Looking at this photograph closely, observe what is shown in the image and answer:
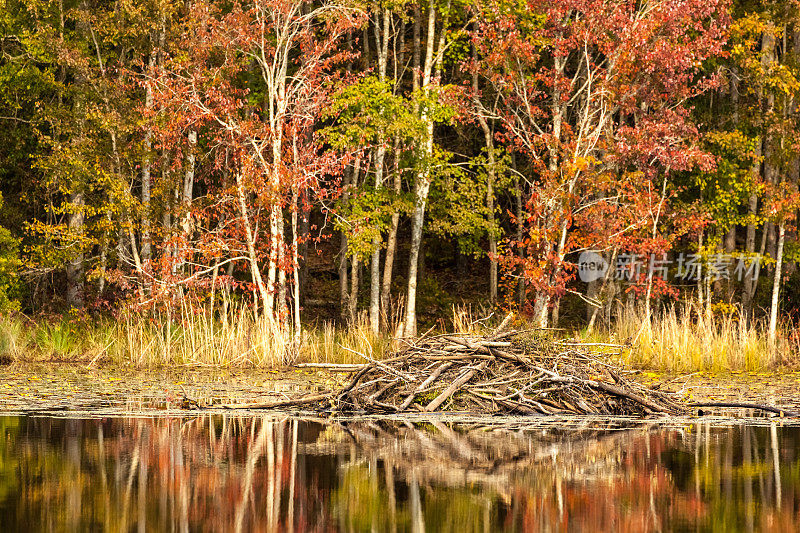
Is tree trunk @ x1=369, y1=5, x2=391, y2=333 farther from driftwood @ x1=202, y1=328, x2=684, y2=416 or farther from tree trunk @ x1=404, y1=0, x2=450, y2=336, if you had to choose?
driftwood @ x1=202, y1=328, x2=684, y2=416

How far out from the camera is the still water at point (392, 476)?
248 inches

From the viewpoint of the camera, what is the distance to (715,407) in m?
12.6

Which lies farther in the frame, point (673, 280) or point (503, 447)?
point (673, 280)

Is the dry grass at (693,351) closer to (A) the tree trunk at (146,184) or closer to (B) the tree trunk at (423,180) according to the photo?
(B) the tree trunk at (423,180)

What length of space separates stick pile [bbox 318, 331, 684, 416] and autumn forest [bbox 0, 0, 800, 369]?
632cm

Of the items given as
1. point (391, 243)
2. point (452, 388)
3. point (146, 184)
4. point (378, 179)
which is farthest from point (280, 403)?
point (391, 243)

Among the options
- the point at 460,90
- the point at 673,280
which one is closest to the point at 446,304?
the point at 673,280

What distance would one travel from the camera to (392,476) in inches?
309

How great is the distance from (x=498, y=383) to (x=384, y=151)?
12578 mm

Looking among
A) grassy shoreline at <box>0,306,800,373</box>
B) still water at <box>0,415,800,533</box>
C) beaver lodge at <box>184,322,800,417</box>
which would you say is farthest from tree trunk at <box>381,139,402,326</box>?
still water at <box>0,415,800,533</box>

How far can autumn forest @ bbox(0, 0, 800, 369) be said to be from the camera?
20.6 meters

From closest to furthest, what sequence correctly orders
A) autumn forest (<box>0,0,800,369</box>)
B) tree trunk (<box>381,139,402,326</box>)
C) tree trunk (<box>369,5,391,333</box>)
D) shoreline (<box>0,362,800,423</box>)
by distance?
shoreline (<box>0,362,800,423</box>) → autumn forest (<box>0,0,800,369</box>) → tree trunk (<box>369,5,391,333</box>) → tree trunk (<box>381,139,402,326</box>)

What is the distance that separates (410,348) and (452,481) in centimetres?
469

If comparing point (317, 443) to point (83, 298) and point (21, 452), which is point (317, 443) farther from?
point (83, 298)
